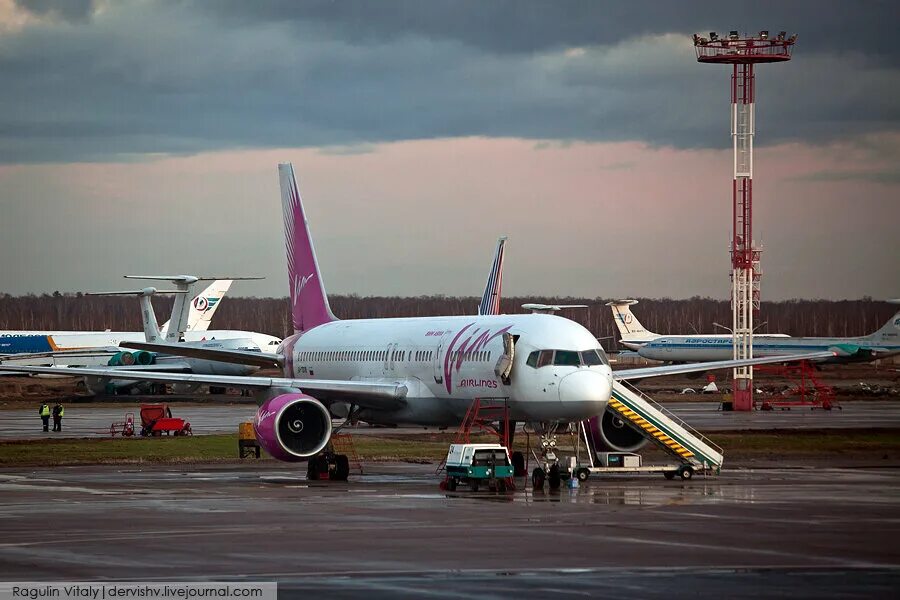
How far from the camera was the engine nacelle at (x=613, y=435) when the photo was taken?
41562mm

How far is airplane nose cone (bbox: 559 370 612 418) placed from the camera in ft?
120

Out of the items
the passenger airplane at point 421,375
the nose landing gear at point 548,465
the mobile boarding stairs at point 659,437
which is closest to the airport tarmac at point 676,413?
the passenger airplane at point 421,375

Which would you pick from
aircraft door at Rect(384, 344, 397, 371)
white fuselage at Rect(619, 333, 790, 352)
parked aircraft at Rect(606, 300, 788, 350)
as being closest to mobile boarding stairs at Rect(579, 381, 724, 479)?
aircraft door at Rect(384, 344, 397, 371)

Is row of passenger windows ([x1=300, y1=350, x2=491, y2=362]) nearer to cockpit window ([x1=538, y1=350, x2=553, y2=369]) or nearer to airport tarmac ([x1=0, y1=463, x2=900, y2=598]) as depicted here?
cockpit window ([x1=538, y1=350, x2=553, y2=369])

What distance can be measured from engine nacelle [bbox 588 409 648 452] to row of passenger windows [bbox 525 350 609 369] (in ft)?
14.8

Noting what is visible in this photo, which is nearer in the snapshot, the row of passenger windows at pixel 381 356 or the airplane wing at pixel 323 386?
the row of passenger windows at pixel 381 356

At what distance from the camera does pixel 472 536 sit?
24375mm

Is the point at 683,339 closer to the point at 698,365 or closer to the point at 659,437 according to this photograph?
the point at 698,365

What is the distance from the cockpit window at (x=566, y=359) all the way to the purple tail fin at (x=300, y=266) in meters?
17.4

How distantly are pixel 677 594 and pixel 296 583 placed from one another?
502 centimetres

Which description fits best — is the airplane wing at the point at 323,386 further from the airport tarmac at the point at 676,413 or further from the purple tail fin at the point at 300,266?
the airport tarmac at the point at 676,413

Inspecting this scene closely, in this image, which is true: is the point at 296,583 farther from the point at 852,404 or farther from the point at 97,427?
the point at 852,404

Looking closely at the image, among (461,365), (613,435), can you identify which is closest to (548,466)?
(461,365)

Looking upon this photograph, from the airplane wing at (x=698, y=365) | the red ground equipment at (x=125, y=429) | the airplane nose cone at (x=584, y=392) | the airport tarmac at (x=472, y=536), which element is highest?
the airplane wing at (x=698, y=365)
